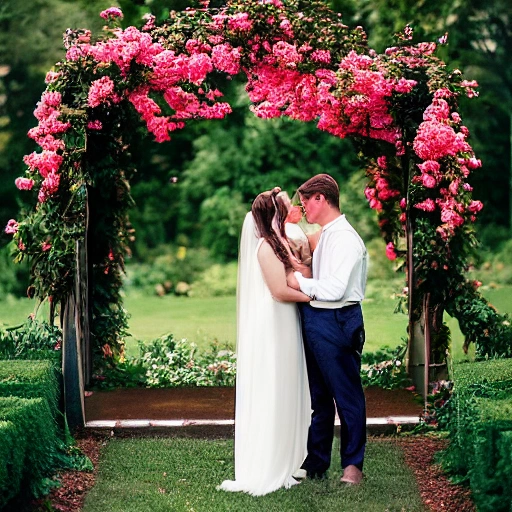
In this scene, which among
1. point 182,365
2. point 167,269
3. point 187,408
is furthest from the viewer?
point 167,269

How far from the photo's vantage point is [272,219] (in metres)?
5.58

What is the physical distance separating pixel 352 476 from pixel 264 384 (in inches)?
27.8

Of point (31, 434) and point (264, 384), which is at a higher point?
point (264, 384)

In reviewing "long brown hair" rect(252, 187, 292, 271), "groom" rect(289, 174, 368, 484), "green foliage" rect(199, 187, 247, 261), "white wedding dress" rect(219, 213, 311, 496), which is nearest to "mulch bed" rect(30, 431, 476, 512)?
"groom" rect(289, 174, 368, 484)

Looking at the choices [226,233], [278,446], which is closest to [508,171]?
[226,233]

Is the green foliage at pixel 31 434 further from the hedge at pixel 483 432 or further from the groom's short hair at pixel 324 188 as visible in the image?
the hedge at pixel 483 432

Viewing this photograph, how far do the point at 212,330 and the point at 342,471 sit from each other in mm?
6368

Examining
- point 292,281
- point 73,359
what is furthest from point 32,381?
point 292,281

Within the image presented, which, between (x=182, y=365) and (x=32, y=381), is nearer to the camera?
(x=32, y=381)

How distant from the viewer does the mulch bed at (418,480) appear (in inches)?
214

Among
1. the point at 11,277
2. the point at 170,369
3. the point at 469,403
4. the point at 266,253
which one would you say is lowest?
the point at 170,369

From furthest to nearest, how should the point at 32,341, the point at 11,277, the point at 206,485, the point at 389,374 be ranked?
the point at 11,277 < the point at 389,374 < the point at 32,341 < the point at 206,485

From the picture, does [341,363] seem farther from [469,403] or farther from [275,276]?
[469,403]

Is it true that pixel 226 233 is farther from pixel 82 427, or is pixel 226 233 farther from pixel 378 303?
pixel 82 427
